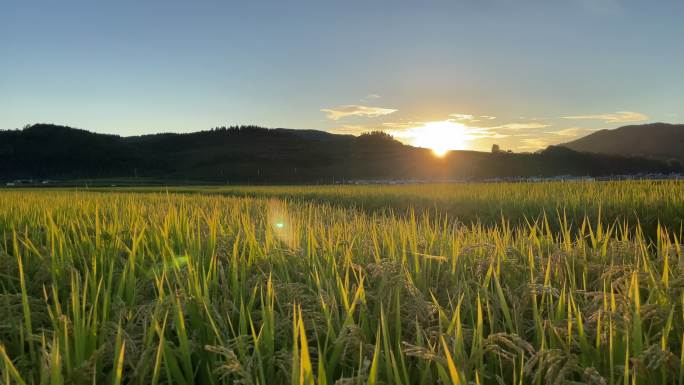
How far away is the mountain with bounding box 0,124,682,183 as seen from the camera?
73750mm

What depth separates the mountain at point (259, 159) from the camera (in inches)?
2904

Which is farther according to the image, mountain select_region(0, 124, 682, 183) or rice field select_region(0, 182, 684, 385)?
mountain select_region(0, 124, 682, 183)

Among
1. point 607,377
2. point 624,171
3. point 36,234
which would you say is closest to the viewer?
point 607,377

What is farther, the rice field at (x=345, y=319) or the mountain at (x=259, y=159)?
the mountain at (x=259, y=159)

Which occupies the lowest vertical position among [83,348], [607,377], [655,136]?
[607,377]

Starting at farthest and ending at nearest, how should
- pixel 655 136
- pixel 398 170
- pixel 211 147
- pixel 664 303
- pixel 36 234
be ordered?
pixel 211 147 → pixel 655 136 → pixel 398 170 → pixel 36 234 → pixel 664 303

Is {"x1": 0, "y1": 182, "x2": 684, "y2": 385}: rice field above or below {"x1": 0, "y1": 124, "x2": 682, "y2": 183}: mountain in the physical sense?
below

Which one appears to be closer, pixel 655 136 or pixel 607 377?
pixel 607 377

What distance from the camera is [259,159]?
9712cm

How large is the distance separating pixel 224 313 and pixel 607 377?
1.49 metres

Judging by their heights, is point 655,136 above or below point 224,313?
above

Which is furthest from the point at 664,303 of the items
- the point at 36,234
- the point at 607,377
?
the point at 36,234

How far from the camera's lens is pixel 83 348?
5.06 ft

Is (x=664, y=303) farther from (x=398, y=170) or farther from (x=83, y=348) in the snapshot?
(x=398, y=170)
